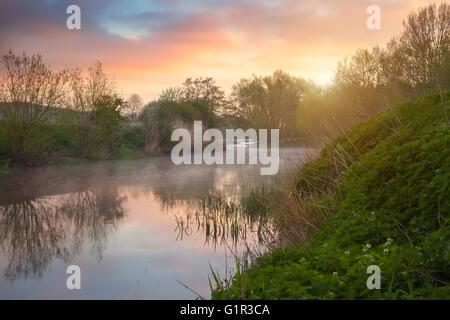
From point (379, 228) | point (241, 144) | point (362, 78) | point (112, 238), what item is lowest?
point (112, 238)

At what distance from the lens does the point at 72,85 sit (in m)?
30.7

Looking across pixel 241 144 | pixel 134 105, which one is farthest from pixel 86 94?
pixel 241 144

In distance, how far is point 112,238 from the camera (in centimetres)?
1061

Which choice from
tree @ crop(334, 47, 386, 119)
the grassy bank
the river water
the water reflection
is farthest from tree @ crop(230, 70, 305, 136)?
the grassy bank

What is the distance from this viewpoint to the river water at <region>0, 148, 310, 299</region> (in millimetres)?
7383

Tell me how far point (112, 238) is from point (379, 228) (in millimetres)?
7201

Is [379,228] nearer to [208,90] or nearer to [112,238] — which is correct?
[112,238]

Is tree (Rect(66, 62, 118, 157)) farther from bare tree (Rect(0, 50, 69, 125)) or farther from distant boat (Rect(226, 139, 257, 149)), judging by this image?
distant boat (Rect(226, 139, 257, 149))

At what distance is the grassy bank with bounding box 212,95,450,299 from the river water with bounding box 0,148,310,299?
6.94 ft

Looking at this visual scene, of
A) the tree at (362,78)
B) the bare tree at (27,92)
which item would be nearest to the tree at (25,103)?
the bare tree at (27,92)

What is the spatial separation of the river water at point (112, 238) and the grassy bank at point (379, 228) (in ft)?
6.94

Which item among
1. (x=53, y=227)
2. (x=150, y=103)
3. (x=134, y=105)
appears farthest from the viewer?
(x=134, y=105)

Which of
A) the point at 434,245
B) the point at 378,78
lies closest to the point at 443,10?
the point at 378,78

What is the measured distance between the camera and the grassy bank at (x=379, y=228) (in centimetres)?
364
